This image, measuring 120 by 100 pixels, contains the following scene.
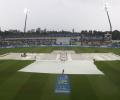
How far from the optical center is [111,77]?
2670 cm

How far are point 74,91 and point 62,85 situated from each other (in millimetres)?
2329

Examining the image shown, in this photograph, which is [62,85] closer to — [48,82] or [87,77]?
[48,82]

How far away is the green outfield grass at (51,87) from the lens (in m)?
18.9

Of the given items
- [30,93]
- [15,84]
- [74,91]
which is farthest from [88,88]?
[15,84]

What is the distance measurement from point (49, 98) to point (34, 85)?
4533 mm

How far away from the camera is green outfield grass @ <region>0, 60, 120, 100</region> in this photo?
18.9 meters

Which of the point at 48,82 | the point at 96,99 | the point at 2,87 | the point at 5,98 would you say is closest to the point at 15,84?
the point at 2,87

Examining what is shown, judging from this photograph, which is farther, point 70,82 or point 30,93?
point 70,82

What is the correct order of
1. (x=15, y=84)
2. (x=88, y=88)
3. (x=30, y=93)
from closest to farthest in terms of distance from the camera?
(x=30, y=93), (x=88, y=88), (x=15, y=84)

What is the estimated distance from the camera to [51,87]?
21.9 meters

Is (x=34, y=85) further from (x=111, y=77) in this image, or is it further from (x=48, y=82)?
(x=111, y=77)

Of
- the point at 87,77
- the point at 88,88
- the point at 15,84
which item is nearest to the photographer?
the point at 88,88

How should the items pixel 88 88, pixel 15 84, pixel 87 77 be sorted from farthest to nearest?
pixel 87 77 < pixel 15 84 < pixel 88 88

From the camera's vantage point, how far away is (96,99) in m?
18.1
